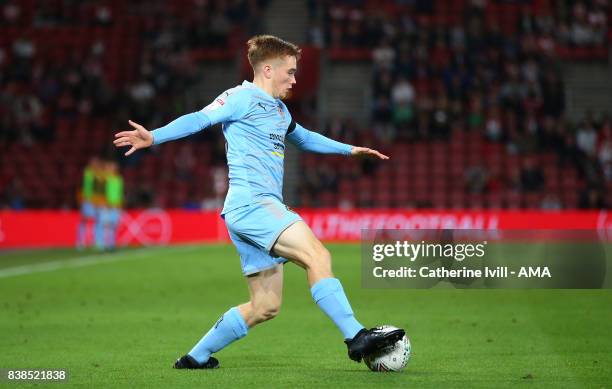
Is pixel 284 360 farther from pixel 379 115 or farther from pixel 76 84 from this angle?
pixel 76 84

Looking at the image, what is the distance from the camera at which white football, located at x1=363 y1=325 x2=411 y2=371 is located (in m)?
7.25

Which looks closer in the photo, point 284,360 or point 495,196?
point 284,360

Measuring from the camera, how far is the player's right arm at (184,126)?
6754mm

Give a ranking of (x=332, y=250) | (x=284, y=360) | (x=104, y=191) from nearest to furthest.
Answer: (x=284, y=360), (x=332, y=250), (x=104, y=191)

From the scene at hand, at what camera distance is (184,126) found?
6930 millimetres

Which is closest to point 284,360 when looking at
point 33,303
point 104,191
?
point 33,303

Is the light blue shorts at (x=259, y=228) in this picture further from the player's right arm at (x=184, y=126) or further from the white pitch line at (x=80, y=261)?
the white pitch line at (x=80, y=261)

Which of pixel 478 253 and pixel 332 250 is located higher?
pixel 478 253

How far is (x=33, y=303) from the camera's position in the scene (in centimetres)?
1333

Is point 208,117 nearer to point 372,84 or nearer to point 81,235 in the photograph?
point 81,235

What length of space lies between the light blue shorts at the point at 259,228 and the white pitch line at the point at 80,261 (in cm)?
1104

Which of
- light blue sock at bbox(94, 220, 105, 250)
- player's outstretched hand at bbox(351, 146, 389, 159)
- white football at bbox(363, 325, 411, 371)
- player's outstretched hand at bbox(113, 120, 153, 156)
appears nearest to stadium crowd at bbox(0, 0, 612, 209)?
light blue sock at bbox(94, 220, 105, 250)

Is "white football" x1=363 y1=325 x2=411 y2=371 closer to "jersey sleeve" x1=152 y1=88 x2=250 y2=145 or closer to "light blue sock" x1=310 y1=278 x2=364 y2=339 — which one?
"light blue sock" x1=310 y1=278 x2=364 y2=339

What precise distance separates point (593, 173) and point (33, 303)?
1774 centimetres
